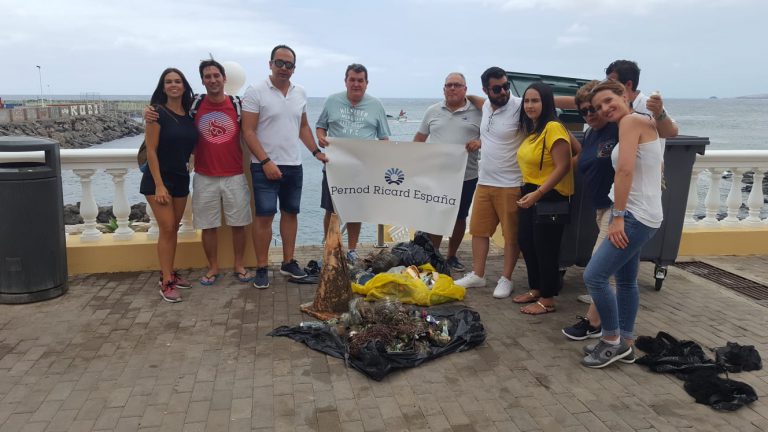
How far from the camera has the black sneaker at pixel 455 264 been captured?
20.9 feet

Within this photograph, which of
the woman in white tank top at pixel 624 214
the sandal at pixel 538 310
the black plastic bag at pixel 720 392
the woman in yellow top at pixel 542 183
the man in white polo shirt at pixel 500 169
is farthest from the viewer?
the man in white polo shirt at pixel 500 169

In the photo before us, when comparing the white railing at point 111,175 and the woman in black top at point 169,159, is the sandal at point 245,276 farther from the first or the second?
the white railing at point 111,175

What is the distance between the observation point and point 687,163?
213 inches

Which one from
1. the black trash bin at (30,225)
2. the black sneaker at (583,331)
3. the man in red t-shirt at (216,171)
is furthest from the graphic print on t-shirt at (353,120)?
the black sneaker at (583,331)

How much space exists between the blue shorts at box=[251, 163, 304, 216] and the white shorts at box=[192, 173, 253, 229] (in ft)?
0.45

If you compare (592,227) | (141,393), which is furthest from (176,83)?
(592,227)

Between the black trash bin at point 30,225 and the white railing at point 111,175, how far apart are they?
528 mm

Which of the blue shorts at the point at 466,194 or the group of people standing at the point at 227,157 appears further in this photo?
the blue shorts at the point at 466,194

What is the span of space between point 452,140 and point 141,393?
12.2 feet

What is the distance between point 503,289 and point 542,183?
1.17 meters

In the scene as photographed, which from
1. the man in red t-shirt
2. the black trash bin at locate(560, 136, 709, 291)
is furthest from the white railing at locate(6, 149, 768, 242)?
the black trash bin at locate(560, 136, 709, 291)

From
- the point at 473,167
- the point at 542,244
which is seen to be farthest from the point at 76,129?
the point at 542,244

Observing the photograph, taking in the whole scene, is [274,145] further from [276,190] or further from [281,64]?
[281,64]

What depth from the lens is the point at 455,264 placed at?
649 centimetres
